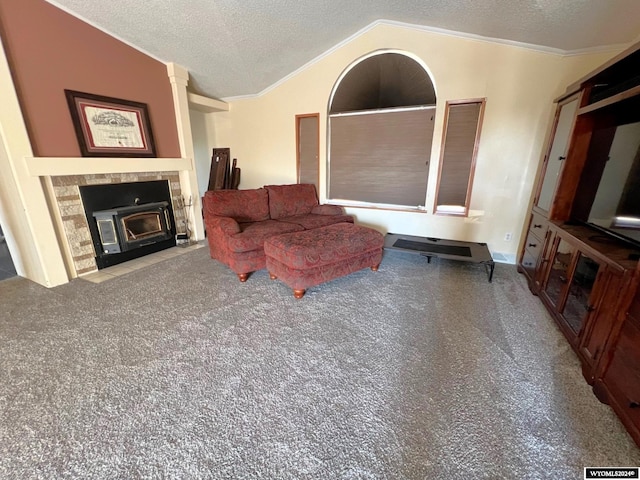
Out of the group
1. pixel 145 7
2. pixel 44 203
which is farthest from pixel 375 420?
pixel 145 7

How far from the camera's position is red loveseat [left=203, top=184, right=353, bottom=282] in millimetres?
2633

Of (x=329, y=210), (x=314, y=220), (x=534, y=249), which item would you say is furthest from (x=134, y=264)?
(x=534, y=249)

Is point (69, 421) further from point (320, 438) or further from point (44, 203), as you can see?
point (44, 203)

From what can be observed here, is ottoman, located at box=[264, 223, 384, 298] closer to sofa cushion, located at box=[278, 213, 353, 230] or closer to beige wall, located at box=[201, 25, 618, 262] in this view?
sofa cushion, located at box=[278, 213, 353, 230]

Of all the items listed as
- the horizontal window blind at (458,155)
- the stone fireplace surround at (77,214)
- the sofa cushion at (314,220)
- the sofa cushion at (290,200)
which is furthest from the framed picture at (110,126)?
the horizontal window blind at (458,155)

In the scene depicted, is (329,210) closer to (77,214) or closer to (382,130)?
(382,130)

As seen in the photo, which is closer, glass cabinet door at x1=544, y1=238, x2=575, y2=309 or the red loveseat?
glass cabinet door at x1=544, y1=238, x2=575, y2=309

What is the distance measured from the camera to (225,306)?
221 cm

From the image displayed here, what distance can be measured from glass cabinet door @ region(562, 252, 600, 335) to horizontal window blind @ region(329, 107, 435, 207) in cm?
187

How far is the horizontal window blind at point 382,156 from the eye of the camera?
3.31 m

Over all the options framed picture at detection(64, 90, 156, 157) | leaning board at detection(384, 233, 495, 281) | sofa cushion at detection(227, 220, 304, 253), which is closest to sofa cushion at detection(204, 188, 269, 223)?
sofa cushion at detection(227, 220, 304, 253)

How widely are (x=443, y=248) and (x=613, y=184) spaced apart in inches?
56.9

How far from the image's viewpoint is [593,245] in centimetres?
163

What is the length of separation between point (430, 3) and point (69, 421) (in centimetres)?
393
